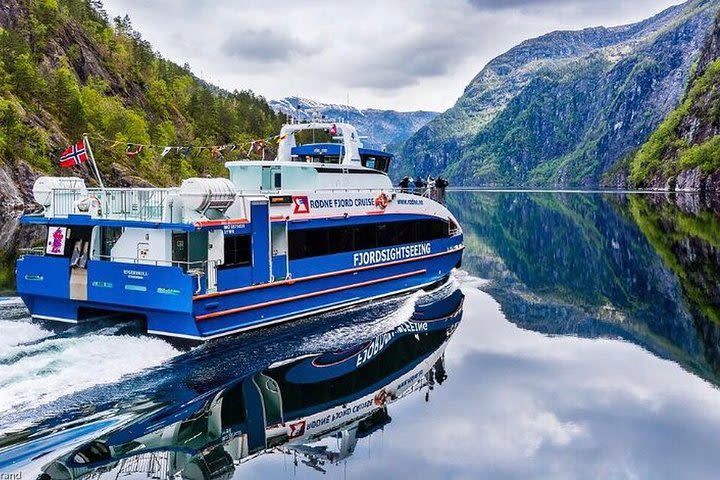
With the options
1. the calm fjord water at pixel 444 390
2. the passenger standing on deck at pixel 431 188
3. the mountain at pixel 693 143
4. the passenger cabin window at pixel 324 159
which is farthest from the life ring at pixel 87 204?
the mountain at pixel 693 143

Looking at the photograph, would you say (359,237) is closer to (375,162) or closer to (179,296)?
(375,162)

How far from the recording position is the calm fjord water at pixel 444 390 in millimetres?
11297

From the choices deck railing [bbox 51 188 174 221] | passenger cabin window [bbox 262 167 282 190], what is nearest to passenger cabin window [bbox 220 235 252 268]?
deck railing [bbox 51 188 174 221]

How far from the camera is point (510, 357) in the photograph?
59.3ft

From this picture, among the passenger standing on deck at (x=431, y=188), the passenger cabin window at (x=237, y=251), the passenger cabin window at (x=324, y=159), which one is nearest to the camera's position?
the passenger cabin window at (x=237, y=251)

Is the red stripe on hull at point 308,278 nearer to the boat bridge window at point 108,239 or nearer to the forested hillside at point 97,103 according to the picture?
the boat bridge window at point 108,239

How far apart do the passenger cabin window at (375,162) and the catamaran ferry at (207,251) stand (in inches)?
106

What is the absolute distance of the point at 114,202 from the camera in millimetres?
17984

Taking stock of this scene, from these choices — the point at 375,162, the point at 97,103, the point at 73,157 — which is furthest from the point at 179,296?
the point at 97,103

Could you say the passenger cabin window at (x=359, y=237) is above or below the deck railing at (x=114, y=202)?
below

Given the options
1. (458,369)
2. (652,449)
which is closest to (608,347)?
(458,369)

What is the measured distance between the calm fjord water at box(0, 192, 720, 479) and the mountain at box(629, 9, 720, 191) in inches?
3628

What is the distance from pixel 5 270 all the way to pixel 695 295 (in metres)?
26.7

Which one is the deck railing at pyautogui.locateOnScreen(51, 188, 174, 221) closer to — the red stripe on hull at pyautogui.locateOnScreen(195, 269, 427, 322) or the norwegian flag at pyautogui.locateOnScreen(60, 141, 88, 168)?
the norwegian flag at pyautogui.locateOnScreen(60, 141, 88, 168)
